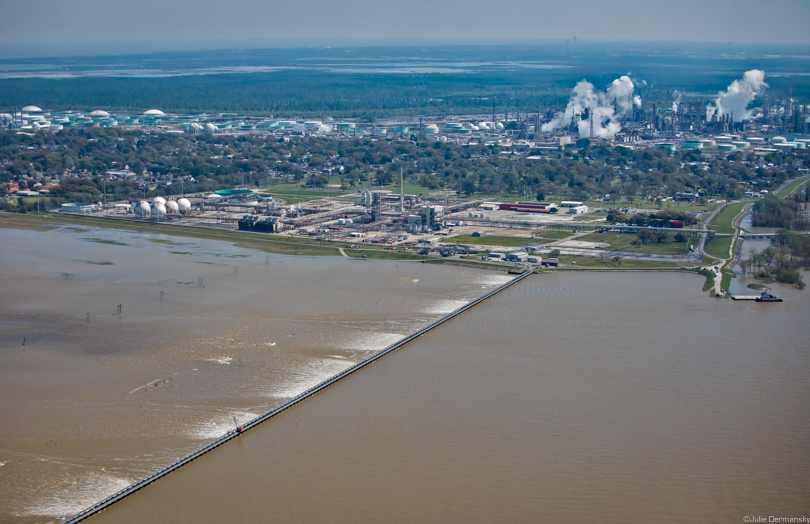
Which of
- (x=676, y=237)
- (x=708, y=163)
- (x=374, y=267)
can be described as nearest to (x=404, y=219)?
(x=374, y=267)

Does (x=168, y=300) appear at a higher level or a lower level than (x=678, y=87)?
lower

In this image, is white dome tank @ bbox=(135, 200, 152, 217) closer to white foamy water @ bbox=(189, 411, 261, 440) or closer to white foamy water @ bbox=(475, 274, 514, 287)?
white foamy water @ bbox=(475, 274, 514, 287)

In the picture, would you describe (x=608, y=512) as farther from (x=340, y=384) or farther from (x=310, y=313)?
(x=310, y=313)

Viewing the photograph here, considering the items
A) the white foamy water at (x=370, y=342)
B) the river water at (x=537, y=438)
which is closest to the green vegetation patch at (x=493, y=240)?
the river water at (x=537, y=438)

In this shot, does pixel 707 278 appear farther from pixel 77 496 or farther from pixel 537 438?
pixel 77 496

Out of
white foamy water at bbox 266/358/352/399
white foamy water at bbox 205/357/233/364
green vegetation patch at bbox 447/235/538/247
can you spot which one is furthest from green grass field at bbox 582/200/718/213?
white foamy water at bbox 205/357/233/364

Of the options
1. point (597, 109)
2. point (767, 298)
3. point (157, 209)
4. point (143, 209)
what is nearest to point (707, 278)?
point (767, 298)
